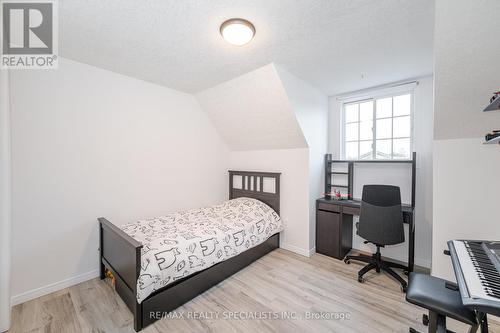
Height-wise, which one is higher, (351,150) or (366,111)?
(366,111)

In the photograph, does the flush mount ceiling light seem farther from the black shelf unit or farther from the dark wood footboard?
the black shelf unit

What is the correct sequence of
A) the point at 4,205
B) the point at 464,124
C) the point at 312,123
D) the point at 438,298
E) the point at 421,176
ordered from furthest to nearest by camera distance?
the point at 312,123
the point at 421,176
the point at 464,124
the point at 4,205
the point at 438,298

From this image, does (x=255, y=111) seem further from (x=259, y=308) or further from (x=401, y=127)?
(x=259, y=308)

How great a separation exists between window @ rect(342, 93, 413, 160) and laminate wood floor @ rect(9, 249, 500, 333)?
1.73 metres

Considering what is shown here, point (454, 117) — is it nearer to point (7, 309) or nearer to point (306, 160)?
point (306, 160)

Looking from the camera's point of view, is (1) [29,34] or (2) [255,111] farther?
(2) [255,111]

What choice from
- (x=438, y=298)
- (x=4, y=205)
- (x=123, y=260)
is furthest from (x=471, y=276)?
(x=4, y=205)

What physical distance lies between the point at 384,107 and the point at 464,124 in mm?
1336

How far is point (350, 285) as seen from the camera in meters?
2.30

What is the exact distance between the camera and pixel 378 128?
Answer: 10.2 feet

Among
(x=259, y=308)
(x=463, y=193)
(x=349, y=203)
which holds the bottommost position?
(x=259, y=308)

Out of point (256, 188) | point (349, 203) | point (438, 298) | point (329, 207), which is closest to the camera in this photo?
point (438, 298)

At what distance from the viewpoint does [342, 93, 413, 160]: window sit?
2891 millimetres

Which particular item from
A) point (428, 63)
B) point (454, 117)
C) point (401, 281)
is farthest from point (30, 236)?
point (428, 63)
